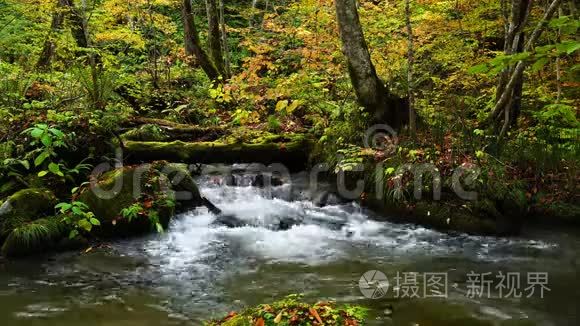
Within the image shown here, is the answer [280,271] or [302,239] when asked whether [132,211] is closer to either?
[280,271]

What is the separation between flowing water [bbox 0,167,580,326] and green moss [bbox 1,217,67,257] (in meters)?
0.21

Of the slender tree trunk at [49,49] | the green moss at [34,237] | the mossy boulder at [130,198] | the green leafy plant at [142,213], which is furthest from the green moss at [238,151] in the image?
the slender tree trunk at [49,49]

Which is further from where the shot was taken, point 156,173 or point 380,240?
point 156,173

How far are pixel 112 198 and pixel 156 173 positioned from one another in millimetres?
918

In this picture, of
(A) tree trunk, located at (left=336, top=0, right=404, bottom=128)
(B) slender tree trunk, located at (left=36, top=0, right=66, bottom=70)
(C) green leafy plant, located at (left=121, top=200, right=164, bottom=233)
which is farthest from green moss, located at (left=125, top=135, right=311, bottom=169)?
(B) slender tree trunk, located at (left=36, top=0, right=66, bottom=70)

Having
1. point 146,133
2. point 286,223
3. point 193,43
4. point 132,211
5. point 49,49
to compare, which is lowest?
point 286,223

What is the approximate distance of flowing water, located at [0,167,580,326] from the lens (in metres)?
4.58

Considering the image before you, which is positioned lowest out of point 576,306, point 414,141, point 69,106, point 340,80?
point 576,306

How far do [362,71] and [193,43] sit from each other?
652 cm

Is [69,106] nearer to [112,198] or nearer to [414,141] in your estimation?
[112,198]

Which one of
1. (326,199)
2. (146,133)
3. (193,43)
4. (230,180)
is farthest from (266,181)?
(193,43)

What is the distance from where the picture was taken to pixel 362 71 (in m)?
8.90

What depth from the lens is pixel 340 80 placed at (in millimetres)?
11336

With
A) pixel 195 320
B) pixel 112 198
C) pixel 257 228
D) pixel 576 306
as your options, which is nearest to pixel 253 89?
pixel 257 228
